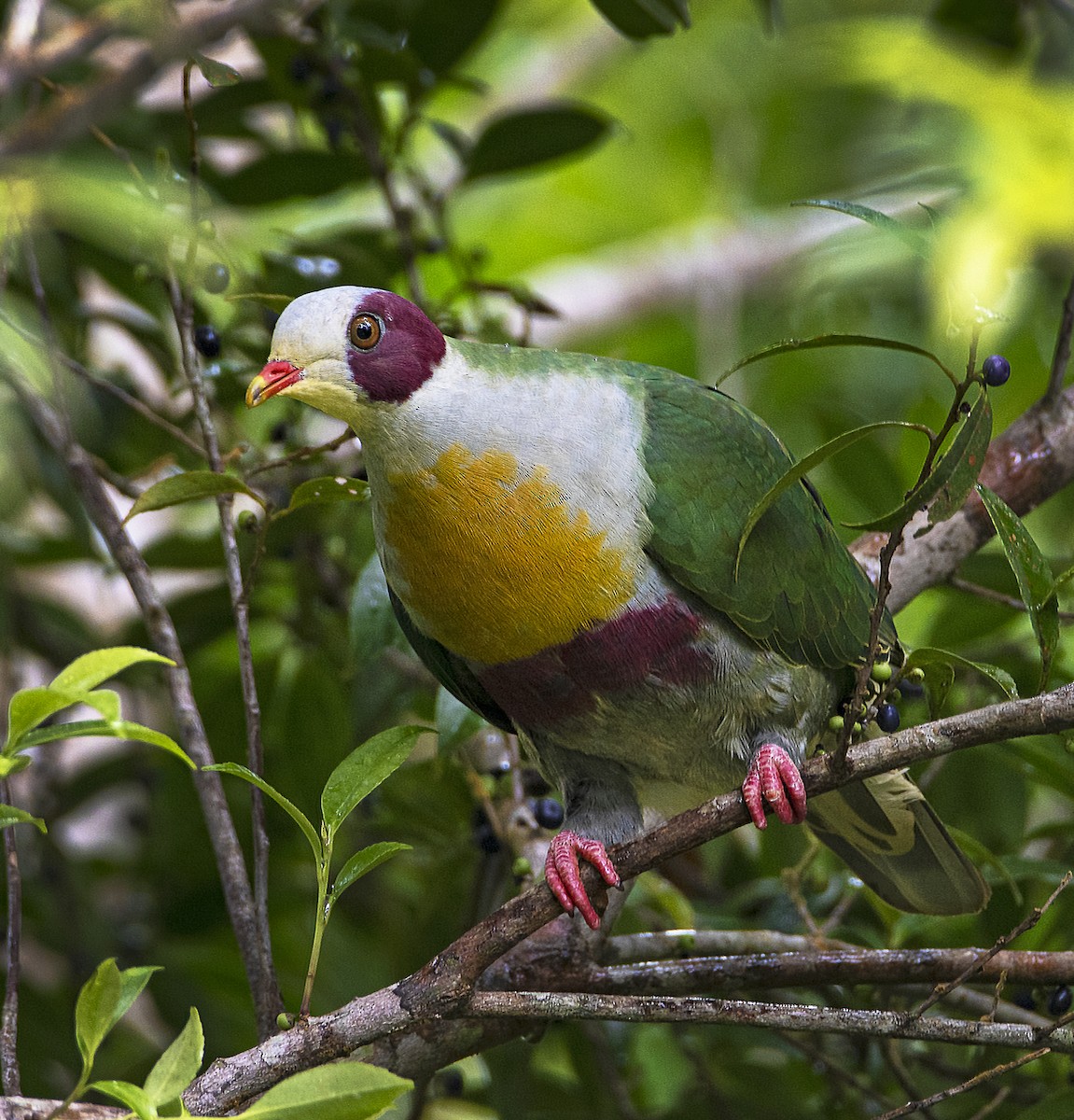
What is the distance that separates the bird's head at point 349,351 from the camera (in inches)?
67.9

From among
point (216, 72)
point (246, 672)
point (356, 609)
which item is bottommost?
point (356, 609)

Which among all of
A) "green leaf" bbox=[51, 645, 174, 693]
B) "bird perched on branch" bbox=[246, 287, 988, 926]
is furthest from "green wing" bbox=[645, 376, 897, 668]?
"green leaf" bbox=[51, 645, 174, 693]

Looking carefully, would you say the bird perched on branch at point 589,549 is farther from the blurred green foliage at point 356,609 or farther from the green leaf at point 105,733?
the green leaf at point 105,733

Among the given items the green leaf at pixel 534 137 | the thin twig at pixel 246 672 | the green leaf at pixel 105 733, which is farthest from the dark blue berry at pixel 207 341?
the green leaf at pixel 105 733

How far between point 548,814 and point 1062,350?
3.72 ft

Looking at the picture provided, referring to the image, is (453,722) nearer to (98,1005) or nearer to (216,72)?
(98,1005)

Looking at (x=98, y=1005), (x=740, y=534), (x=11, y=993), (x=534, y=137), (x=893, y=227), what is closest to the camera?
(x=98, y=1005)

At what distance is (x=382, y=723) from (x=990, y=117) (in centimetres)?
154

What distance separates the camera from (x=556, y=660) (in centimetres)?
185

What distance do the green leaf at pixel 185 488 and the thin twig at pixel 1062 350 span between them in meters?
1.27

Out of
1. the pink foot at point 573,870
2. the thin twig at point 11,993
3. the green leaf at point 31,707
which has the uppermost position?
the green leaf at point 31,707

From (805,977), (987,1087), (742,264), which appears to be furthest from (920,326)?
(805,977)

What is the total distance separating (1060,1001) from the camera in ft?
6.77

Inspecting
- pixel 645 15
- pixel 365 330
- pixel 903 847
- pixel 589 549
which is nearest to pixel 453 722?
pixel 589 549
